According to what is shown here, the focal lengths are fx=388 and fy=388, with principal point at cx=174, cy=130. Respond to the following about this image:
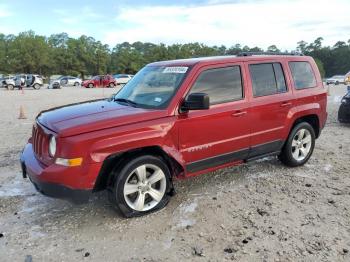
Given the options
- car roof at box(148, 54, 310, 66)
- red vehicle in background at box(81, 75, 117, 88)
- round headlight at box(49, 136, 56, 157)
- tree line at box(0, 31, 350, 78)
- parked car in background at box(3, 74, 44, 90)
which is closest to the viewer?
round headlight at box(49, 136, 56, 157)

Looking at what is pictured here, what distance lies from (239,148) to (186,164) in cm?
94

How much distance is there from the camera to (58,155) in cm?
409

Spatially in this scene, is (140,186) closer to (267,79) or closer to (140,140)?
(140,140)

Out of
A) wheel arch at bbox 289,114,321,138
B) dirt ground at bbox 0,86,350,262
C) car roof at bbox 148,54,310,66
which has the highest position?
car roof at bbox 148,54,310,66

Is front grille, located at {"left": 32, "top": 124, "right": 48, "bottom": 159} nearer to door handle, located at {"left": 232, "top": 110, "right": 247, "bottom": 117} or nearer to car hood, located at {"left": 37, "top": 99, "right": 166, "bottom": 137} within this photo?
car hood, located at {"left": 37, "top": 99, "right": 166, "bottom": 137}

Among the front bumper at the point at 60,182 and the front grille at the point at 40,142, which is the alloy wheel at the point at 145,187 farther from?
the front grille at the point at 40,142

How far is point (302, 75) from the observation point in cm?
627

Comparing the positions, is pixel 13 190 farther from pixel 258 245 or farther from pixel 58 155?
pixel 258 245

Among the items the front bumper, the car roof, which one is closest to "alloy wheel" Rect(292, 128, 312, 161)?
the car roof

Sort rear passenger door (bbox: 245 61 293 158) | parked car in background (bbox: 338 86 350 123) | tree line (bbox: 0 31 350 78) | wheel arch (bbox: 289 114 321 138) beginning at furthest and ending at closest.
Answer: tree line (bbox: 0 31 350 78), parked car in background (bbox: 338 86 350 123), wheel arch (bbox: 289 114 321 138), rear passenger door (bbox: 245 61 293 158)

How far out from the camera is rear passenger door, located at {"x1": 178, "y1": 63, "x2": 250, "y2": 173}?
4.80 m

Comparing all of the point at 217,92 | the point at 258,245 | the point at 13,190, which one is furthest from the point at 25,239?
the point at 217,92

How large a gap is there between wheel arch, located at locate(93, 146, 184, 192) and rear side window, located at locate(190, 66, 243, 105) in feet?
2.87

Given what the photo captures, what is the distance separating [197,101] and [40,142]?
6.17 feet
